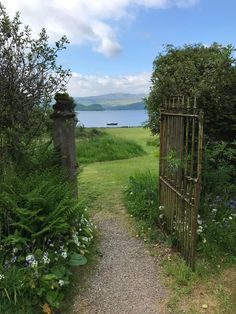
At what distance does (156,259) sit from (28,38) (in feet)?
11.6

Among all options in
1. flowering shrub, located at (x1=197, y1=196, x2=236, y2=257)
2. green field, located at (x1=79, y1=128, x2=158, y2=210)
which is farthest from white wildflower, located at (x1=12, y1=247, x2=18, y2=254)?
green field, located at (x1=79, y1=128, x2=158, y2=210)

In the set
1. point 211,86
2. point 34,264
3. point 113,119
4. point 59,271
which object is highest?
point 211,86

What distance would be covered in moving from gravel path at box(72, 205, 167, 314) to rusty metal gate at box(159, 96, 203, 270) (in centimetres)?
51

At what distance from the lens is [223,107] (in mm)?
7109

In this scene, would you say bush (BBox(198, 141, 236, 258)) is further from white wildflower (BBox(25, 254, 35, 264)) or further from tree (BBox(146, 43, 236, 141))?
white wildflower (BBox(25, 254, 35, 264))

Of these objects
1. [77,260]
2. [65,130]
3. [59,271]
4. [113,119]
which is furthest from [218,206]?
[113,119]

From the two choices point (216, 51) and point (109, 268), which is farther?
point (216, 51)

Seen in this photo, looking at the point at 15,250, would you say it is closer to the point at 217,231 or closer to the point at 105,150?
the point at 217,231

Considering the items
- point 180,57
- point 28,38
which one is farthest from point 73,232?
point 180,57

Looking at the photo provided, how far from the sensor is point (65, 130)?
6453mm

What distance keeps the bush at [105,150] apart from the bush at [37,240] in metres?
7.89

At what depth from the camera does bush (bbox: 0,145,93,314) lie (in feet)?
13.5

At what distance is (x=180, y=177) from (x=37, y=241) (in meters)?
1.94

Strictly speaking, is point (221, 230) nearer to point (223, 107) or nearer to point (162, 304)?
point (162, 304)
